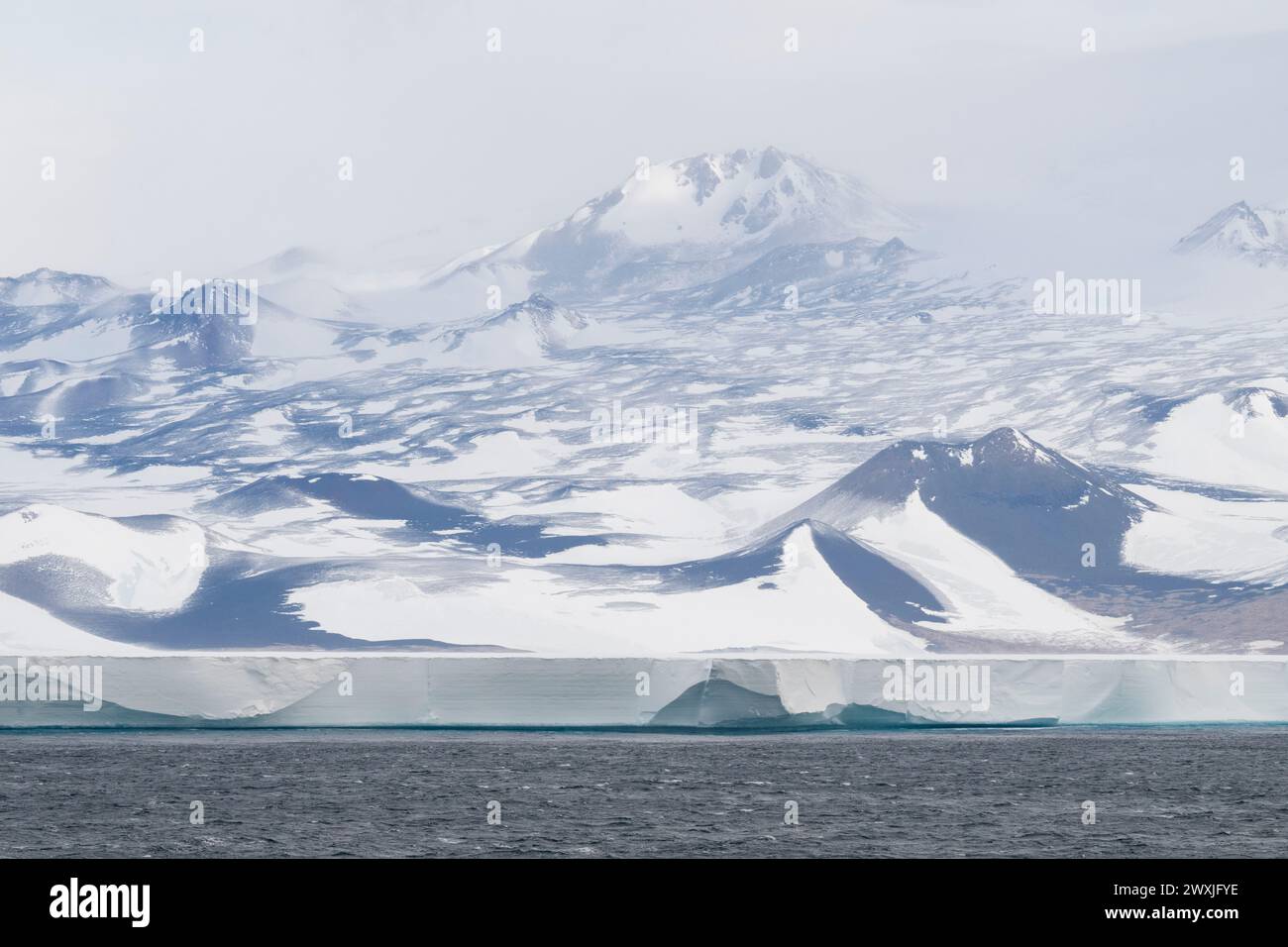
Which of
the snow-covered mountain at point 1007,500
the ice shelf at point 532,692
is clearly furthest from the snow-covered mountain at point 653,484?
the ice shelf at point 532,692

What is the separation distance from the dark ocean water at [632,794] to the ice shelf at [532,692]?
→ 77 cm

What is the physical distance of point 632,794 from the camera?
3481 cm

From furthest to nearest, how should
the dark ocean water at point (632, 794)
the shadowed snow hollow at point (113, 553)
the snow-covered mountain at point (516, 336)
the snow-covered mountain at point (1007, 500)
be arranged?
1. the snow-covered mountain at point (516, 336)
2. the snow-covered mountain at point (1007, 500)
3. the shadowed snow hollow at point (113, 553)
4. the dark ocean water at point (632, 794)

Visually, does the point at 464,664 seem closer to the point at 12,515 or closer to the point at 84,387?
the point at 12,515

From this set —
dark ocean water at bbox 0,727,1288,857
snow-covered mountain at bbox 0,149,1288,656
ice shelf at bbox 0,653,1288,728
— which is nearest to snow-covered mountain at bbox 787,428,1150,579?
snow-covered mountain at bbox 0,149,1288,656

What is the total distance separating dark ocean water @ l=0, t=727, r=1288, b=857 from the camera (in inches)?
1083

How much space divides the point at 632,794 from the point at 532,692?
16.9 meters

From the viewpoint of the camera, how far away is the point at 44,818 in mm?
30578

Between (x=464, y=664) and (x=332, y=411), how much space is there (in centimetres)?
10636

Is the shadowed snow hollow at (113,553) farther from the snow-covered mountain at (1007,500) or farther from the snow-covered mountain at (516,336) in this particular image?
the snow-covered mountain at (1007,500)

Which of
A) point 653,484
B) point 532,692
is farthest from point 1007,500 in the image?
point 532,692

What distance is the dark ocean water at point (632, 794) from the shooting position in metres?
27.5

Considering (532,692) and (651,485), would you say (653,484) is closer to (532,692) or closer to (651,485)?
(651,485)

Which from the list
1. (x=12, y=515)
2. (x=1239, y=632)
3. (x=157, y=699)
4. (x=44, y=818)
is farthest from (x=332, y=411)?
(x=44, y=818)
